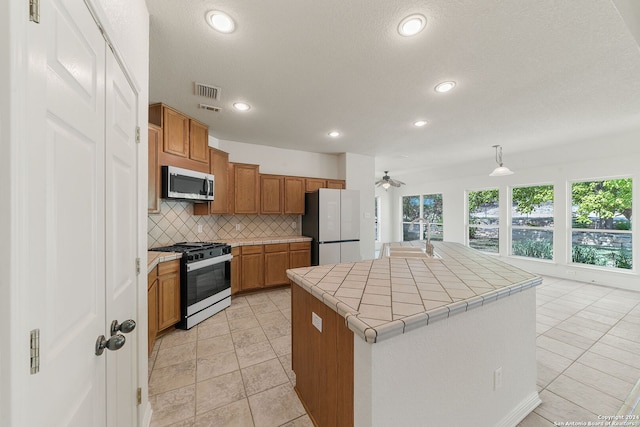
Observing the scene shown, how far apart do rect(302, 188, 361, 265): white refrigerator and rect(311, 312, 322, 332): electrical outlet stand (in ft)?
9.08

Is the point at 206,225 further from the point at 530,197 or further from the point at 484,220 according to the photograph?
the point at 530,197

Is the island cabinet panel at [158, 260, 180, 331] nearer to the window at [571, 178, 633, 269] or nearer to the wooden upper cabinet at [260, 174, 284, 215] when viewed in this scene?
the wooden upper cabinet at [260, 174, 284, 215]

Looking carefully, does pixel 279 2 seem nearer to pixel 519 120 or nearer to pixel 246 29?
pixel 246 29

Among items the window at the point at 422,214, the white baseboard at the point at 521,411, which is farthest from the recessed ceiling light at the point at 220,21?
the window at the point at 422,214

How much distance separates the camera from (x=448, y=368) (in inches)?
47.3

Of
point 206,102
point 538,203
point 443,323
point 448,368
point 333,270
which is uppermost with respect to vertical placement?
point 206,102

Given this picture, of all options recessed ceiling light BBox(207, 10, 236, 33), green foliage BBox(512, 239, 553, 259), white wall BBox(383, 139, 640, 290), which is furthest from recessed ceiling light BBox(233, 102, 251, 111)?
green foliage BBox(512, 239, 553, 259)

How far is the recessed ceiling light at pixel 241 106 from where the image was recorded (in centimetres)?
280

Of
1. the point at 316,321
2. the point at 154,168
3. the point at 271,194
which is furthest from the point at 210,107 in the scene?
the point at 316,321

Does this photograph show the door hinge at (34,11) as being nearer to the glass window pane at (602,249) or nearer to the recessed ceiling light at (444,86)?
the recessed ceiling light at (444,86)

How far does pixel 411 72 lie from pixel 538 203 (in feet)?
16.2

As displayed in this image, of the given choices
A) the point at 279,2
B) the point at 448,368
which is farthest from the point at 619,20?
the point at 448,368

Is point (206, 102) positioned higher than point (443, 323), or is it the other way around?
point (206, 102)

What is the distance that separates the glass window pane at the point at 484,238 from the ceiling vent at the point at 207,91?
6.44 meters
